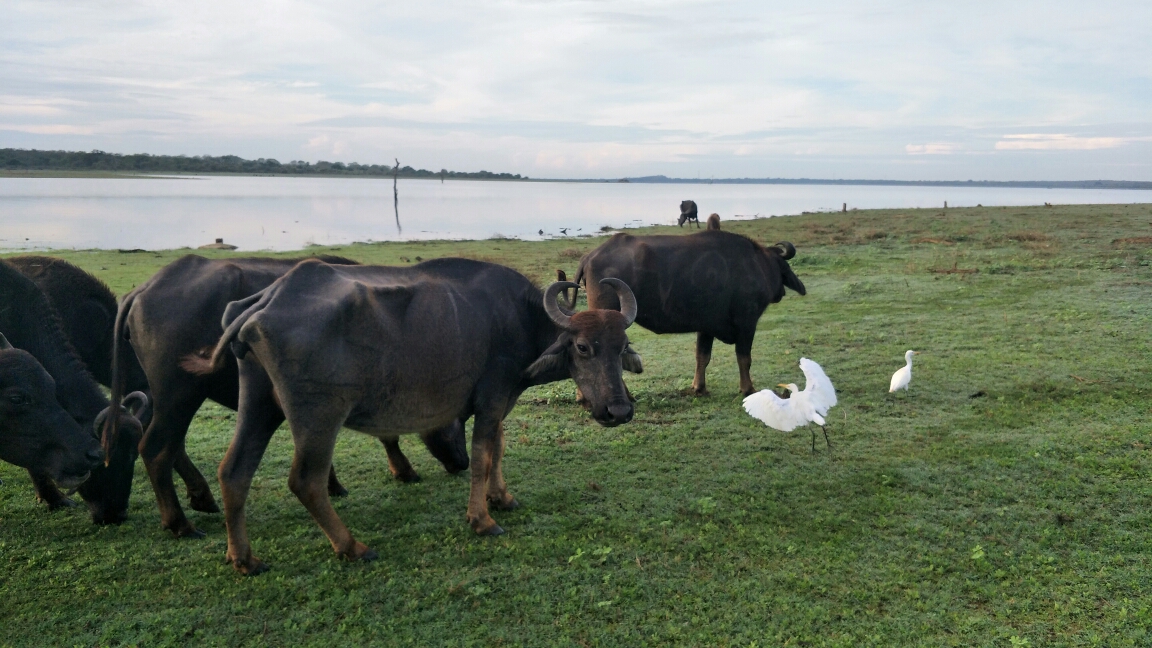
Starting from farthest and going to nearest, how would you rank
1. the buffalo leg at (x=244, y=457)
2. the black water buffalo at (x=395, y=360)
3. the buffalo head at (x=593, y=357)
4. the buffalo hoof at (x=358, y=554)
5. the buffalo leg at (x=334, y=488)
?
the buffalo leg at (x=334, y=488), the buffalo head at (x=593, y=357), the buffalo hoof at (x=358, y=554), the buffalo leg at (x=244, y=457), the black water buffalo at (x=395, y=360)

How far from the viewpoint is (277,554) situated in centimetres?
465

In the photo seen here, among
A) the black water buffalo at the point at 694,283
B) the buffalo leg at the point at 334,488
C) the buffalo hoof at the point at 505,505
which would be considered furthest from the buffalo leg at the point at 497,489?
the black water buffalo at the point at 694,283

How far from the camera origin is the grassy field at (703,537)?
3852 mm

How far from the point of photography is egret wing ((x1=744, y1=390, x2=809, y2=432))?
570 cm

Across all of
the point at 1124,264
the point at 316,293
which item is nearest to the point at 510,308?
the point at 316,293

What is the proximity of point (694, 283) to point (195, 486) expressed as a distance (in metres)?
5.22

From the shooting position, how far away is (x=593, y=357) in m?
4.97

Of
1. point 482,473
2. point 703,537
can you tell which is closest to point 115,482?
point 482,473

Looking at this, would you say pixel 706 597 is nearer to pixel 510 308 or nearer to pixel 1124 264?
pixel 510 308

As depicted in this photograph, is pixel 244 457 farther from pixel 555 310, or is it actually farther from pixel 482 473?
pixel 555 310

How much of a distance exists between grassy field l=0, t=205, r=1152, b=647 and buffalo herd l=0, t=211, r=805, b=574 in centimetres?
34

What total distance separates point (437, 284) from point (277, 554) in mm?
2010

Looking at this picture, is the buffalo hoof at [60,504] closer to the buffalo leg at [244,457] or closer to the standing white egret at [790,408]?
the buffalo leg at [244,457]

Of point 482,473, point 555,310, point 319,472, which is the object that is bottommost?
point 482,473
